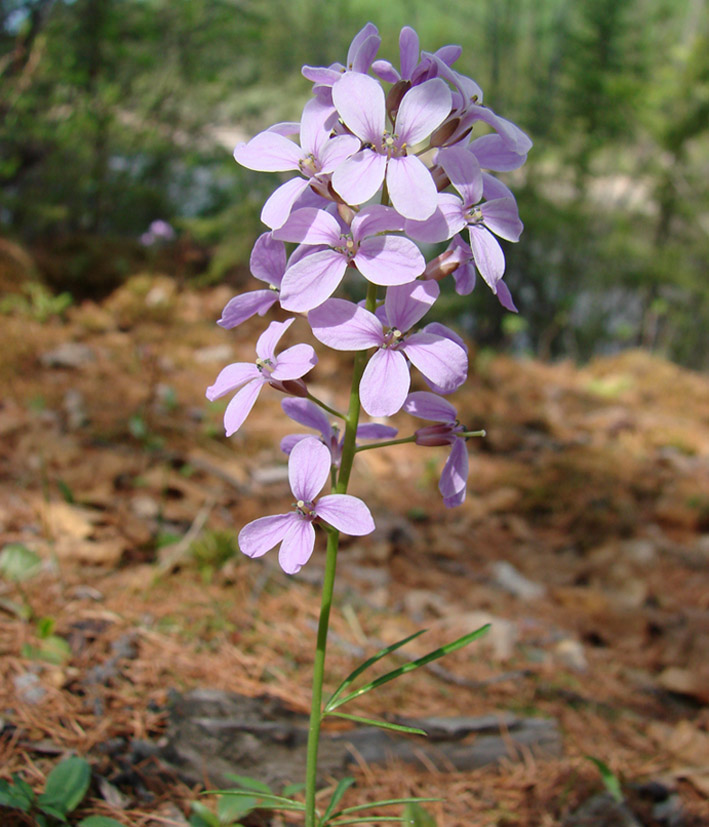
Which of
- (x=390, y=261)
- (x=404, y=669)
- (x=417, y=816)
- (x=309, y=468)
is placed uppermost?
(x=390, y=261)

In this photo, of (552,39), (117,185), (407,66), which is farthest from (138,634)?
(552,39)

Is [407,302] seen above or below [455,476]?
above

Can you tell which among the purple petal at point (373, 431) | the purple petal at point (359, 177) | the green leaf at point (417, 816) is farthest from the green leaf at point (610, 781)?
the purple petal at point (359, 177)

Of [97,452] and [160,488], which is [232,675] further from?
[97,452]

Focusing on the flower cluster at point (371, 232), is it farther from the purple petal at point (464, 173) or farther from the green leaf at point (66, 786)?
the green leaf at point (66, 786)

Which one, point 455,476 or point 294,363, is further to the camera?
point 455,476

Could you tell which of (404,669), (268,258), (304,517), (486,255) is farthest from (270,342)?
(404,669)

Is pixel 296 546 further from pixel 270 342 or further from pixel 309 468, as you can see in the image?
pixel 270 342
